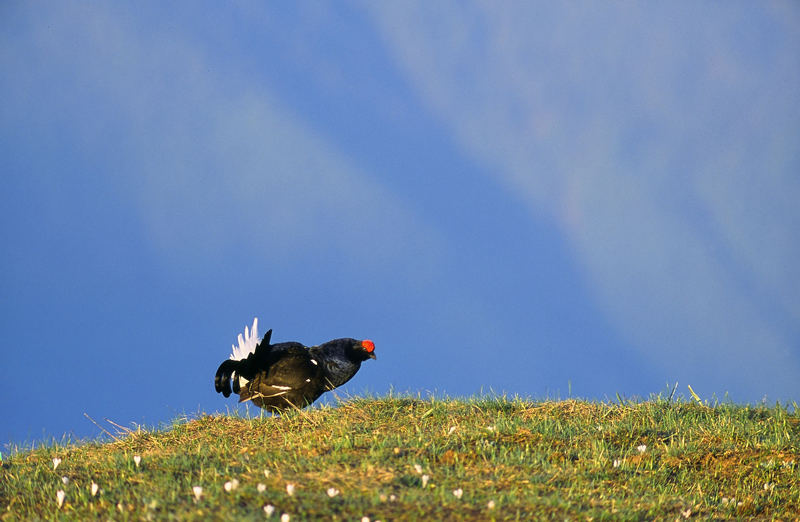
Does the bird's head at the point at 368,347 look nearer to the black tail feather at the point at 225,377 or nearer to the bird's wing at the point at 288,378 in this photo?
the bird's wing at the point at 288,378

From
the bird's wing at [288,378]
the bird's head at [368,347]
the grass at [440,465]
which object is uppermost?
the bird's head at [368,347]

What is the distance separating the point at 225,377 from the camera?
12.6 metres

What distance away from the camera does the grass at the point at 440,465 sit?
7383 mm

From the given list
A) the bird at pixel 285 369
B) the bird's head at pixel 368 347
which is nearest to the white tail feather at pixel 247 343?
the bird at pixel 285 369

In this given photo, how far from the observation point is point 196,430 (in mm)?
12234

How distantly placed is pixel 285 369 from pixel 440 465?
4179 mm

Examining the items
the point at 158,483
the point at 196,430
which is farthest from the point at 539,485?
the point at 196,430

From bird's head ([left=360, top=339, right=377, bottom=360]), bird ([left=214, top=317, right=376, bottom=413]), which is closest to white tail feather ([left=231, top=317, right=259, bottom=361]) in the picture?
bird ([left=214, top=317, right=376, bottom=413])

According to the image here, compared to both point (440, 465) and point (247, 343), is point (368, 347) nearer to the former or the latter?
point (247, 343)

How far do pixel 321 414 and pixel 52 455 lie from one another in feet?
13.6

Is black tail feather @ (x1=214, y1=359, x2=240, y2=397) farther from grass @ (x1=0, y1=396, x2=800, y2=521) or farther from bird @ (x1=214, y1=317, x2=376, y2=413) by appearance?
grass @ (x1=0, y1=396, x2=800, y2=521)

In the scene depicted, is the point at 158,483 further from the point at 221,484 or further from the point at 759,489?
the point at 759,489

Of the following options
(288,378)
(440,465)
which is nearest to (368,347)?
(288,378)

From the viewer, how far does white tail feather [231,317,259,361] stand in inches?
489
